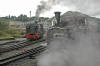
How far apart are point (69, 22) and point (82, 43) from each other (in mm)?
2694

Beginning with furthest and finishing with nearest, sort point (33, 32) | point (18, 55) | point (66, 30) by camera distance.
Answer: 1. point (33, 32)
2. point (18, 55)
3. point (66, 30)

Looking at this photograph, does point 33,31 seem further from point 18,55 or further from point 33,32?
point 18,55

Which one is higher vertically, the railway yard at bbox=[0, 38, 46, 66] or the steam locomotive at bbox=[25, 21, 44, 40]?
the steam locomotive at bbox=[25, 21, 44, 40]

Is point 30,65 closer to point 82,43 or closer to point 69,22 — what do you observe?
point 82,43

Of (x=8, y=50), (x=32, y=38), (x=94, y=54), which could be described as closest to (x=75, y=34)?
(x=94, y=54)

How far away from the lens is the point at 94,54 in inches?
337

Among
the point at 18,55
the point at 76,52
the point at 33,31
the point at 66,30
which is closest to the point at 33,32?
the point at 33,31

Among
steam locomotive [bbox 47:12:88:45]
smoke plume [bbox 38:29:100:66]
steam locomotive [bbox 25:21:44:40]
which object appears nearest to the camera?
smoke plume [bbox 38:29:100:66]

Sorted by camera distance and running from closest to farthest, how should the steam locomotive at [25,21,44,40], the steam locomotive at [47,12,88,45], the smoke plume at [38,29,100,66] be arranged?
the smoke plume at [38,29,100,66] → the steam locomotive at [47,12,88,45] → the steam locomotive at [25,21,44,40]

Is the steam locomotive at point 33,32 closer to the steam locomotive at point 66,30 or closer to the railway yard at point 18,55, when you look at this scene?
the railway yard at point 18,55

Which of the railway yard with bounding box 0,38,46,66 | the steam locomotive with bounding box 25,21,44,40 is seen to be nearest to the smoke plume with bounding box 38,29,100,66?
the railway yard with bounding box 0,38,46,66

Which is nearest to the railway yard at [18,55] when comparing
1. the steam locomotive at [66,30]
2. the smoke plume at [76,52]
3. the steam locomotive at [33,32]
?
the smoke plume at [76,52]

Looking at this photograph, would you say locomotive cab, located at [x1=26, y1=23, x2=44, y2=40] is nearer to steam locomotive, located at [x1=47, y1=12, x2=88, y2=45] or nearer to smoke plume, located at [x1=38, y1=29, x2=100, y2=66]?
steam locomotive, located at [x1=47, y1=12, x2=88, y2=45]

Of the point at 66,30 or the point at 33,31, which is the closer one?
the point at 66,30
